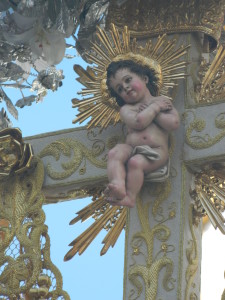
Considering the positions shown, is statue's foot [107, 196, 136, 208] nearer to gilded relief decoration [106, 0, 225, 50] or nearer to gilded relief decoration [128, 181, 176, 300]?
gilded relief decoration [128, 181, 176, 300]

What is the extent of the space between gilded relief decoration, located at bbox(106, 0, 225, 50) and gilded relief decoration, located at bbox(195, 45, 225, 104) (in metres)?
0.15

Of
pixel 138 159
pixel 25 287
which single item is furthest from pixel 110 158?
pixel 25 287

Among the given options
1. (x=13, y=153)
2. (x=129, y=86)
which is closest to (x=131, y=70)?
(x=129, y=86)

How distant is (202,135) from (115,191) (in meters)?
0.53

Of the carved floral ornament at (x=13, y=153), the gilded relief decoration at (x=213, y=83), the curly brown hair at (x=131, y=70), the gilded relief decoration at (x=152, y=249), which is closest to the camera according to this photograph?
the gilded relief decoration at (x=152, y=249)

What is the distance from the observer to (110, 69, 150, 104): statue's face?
777cm

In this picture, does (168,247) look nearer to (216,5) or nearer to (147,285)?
(147,285)

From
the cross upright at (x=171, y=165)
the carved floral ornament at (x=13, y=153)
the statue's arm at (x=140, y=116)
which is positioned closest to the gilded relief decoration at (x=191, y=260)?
the cross upright at (x=171, y=165)

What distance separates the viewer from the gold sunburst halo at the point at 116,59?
7.84 meters

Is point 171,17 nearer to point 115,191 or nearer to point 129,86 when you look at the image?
point 129,86

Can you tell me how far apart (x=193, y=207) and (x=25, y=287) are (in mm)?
735

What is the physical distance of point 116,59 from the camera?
7.85 m

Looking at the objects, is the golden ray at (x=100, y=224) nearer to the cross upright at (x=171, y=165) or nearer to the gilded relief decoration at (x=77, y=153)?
the cross upright at (x=171, y=165)

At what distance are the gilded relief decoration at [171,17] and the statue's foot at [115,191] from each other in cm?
86
